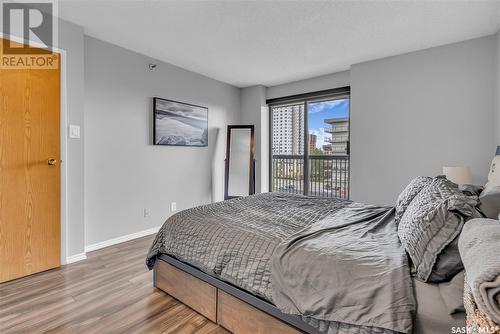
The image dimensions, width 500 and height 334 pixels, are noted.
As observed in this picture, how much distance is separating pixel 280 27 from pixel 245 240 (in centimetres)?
223

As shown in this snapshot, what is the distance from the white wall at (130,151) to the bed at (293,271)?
1.43 m

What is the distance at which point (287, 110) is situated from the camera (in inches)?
198

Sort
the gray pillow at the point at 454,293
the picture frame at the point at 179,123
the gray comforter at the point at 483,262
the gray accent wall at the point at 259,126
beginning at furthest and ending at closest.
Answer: the gray accent wall at the point at 259,126, the picture frame at the point at 179,123, the gray pillow at the point at 454,293, the gray comforter at the point at 483,262

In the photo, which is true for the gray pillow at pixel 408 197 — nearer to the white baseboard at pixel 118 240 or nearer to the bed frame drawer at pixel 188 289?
the bed frame drawer at pixel 188 289

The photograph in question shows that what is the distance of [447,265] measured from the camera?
1.07 metres

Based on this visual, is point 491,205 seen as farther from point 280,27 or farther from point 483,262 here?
point 280,27

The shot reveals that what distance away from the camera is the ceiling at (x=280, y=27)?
2320 millimetres

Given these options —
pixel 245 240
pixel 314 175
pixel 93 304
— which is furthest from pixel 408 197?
pixel 314 175

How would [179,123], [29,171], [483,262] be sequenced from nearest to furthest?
[483,262] → [29,171] → [179,123]

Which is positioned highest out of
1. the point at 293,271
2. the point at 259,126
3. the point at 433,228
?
the point at 259,126

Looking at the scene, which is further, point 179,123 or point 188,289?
point 179,123

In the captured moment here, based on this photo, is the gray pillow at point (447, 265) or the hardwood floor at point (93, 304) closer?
the gray pillow at point (447, 265)

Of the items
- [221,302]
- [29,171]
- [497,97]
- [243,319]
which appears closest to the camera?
[243,319]

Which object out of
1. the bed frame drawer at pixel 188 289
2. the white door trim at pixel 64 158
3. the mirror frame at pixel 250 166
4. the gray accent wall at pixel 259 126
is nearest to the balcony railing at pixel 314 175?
the gray accent wall at pixel 259 126
